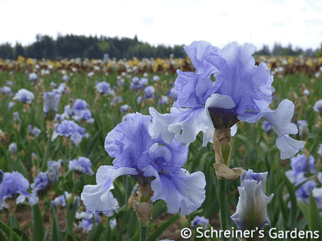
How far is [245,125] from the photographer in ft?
16.8

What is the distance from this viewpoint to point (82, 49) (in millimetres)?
26891

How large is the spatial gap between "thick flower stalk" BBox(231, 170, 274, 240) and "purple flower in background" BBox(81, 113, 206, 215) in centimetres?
12

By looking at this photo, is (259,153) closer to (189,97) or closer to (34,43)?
(189,97)

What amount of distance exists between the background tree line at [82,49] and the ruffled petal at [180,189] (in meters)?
25.6

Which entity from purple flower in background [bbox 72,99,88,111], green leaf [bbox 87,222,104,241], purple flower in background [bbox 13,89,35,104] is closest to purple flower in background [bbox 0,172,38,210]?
green leaf [bbox 87,222,104,241]

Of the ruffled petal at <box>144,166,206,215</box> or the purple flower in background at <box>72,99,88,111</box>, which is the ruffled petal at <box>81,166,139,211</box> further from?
the purple flower in background at <box>72,99,88,111</box>

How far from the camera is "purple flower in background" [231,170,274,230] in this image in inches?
34.8

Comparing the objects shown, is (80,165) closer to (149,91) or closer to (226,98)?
(226,98)

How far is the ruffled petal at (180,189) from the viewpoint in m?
0.84

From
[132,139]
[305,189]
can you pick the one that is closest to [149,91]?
[305,189]

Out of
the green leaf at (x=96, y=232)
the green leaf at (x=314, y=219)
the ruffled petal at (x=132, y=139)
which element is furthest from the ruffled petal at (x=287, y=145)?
the green leaf at (x=96, y=232)

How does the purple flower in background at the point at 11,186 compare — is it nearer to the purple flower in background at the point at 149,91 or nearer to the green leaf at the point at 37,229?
the green leaf at the point at 37,229

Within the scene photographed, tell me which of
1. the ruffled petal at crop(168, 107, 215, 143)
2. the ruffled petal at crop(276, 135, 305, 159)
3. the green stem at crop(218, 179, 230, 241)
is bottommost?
the green stem at crop(218, 179, 230, 241)

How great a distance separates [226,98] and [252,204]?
33 cm
